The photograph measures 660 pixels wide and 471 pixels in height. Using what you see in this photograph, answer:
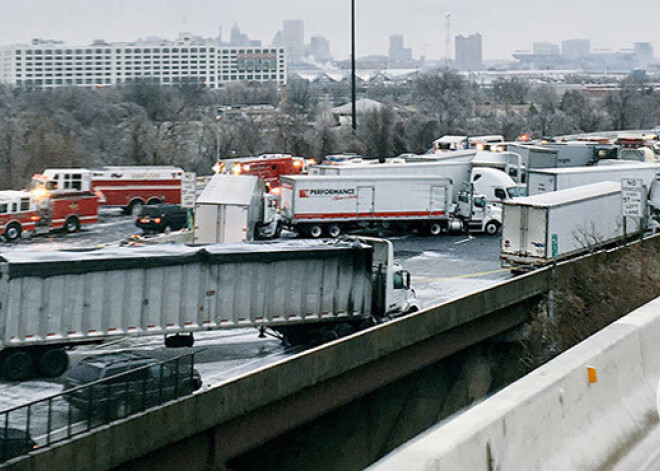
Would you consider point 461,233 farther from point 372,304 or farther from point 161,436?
point 161,436

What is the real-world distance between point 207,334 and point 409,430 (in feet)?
16.0

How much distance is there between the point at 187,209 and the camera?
4191cm

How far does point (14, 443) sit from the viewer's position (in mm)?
14047

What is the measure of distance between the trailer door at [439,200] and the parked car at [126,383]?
80.0 ft

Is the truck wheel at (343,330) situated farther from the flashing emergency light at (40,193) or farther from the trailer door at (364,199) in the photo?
the flashing emergency light at (40,193)

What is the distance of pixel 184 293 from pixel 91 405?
19.3 feet

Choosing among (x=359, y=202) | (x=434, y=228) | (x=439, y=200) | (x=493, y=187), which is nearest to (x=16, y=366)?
(x=359, y=202)

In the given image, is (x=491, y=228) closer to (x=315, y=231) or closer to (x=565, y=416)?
(x=315, y=231)

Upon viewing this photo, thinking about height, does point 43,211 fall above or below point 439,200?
below

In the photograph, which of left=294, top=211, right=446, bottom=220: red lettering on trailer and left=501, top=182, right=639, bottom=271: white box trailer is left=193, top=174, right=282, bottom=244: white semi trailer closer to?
left=294, top=211, right=446, bottom=220: red lettering on trailer

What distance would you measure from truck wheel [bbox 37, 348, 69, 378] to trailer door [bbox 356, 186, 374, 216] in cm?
2178

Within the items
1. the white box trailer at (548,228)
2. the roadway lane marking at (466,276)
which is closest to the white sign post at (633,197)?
the white box trailer at (548,228)

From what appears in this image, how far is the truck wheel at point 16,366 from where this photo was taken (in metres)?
19.2

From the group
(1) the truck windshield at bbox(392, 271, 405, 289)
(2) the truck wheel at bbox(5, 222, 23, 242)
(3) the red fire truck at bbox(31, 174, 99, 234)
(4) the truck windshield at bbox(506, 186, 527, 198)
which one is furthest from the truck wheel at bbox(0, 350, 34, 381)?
(4) the truck windshield at bbox(506, 186, 527, 198)
